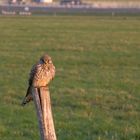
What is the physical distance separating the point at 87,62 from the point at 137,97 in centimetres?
871

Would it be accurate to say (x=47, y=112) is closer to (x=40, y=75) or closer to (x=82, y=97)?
(x=40, y=75)

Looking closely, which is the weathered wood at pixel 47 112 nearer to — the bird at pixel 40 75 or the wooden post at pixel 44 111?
the wooden post at pixel 44 111

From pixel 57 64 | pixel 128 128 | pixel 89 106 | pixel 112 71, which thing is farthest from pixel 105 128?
pixel 57 64

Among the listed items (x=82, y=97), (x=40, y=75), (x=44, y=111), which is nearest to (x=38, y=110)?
(x=44, y=111)

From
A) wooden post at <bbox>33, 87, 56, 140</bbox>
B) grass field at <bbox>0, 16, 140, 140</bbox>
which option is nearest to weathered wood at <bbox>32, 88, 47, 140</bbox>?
wooden post at <bbox>33, 87, 56, 140</bbox>

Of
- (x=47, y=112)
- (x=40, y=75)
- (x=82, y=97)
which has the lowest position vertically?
(x=82, y=97)

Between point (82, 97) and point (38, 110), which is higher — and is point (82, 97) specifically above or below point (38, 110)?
below

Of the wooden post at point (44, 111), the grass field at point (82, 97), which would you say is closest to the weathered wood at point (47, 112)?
the wooden post at point (44, 111)

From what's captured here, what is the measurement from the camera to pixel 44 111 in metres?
6.42

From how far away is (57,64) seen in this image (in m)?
23.0

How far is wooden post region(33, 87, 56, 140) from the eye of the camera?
21.1ft

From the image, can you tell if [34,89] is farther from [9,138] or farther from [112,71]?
[112,71]

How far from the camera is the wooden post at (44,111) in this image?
642 cm

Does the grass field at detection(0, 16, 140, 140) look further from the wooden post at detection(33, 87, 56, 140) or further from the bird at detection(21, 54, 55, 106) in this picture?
the wooden post at detection(33, 87, 56, 140)
